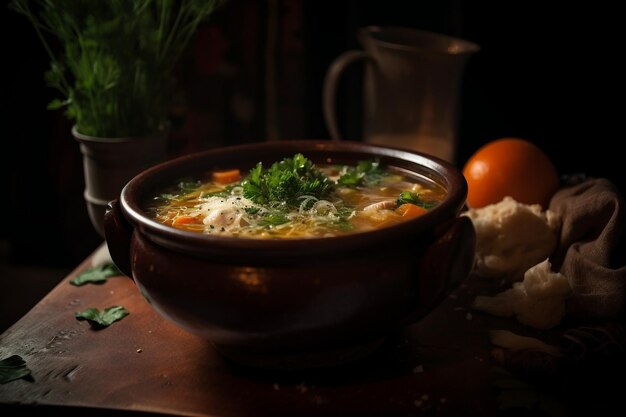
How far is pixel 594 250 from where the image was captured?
217 centimetres

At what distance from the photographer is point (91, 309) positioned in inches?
84.7

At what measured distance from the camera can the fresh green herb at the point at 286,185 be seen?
2016 mm

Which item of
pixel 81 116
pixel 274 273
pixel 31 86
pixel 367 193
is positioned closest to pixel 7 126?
pixel 31 86

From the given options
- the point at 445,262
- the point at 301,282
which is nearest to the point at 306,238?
the point at 301,282

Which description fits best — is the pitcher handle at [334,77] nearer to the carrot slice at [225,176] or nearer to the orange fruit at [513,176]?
the orange fruit at [513,176]

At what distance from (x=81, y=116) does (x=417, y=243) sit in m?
1.47

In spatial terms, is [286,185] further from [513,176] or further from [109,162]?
[513,176]

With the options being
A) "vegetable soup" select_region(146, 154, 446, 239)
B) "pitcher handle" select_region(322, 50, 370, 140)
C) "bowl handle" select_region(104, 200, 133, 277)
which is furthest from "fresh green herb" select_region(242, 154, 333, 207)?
"pitcher handle" select_region(322, 50, 370, 140)

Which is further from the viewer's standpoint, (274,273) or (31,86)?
(31,86)

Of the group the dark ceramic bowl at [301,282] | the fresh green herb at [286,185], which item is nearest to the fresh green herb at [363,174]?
the fresh green herb at [286,185]

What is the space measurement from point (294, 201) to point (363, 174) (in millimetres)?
365

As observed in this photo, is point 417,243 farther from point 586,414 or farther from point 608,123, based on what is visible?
point 608,123

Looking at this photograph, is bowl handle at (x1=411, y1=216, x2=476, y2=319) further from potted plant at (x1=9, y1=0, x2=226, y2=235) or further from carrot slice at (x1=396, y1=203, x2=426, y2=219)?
potted plant at (x1=9, y1=0, x2=226, y2=235)

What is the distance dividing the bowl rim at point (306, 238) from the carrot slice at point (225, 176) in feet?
0.12
